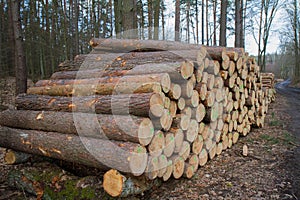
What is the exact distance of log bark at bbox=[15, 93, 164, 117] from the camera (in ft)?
9.85

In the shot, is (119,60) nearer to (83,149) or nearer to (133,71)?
(133,71)

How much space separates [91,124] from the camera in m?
3.20

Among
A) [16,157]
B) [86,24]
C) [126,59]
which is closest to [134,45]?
[126,59]

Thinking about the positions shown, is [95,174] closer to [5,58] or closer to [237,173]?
[237,173]

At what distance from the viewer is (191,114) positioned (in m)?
3.91

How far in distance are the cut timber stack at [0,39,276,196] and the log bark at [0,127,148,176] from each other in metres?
0.01

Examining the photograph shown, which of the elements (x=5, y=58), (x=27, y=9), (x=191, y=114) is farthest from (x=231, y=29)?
(x=191, y=114)

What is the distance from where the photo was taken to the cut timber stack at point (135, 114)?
9.76ft

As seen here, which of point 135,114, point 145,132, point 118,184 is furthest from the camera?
point 135,114

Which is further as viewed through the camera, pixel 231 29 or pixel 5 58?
pixel 231 29

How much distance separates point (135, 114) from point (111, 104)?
14.7 inches

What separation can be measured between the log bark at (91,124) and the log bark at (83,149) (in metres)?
0.08

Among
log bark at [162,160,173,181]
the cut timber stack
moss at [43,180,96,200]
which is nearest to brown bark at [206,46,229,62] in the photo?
the cut timber stack

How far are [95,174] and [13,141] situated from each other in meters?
1.53
